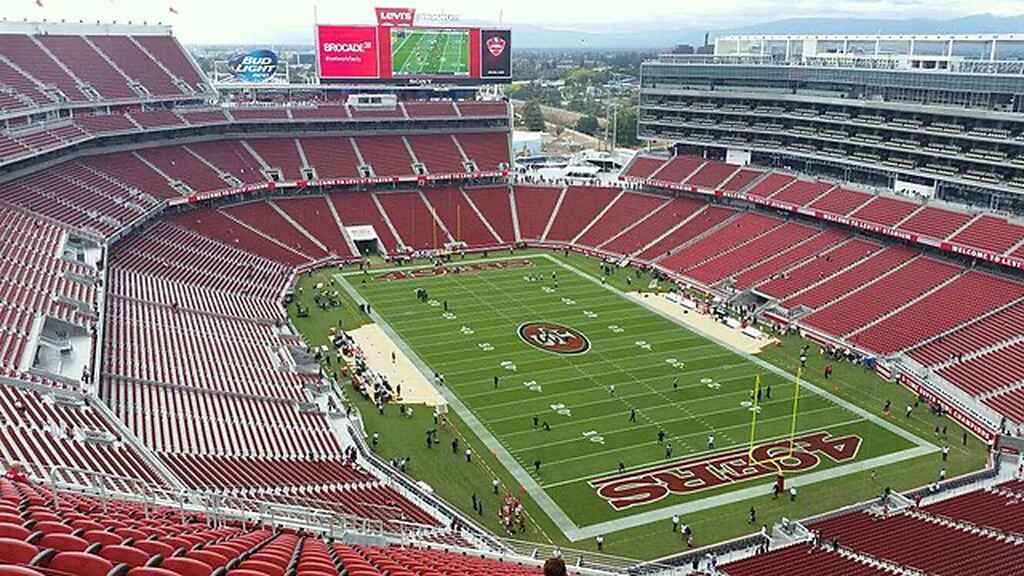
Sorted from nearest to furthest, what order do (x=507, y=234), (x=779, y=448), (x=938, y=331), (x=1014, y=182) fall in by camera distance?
1. (x=779, y=448)
2. (x=938, y=331)
3. (x=1014, y=182)
4. (x=507, y=234)

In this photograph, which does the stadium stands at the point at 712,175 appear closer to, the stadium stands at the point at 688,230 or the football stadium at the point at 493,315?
the football stadium at the point at 493,315

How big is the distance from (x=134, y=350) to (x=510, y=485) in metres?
14.2

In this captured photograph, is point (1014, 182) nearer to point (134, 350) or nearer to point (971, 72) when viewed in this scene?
point (971, 72)

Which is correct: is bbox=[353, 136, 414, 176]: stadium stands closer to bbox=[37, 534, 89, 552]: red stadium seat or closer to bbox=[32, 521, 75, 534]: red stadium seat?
bbox=[32, 521, 75, 534]: red stadium seat

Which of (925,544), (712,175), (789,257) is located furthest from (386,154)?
(925,544)

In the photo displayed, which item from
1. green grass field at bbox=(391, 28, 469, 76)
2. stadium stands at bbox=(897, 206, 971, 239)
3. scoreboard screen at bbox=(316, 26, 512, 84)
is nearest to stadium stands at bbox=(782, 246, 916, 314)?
stadium stands at bbox=(897, 206, 971, 239)

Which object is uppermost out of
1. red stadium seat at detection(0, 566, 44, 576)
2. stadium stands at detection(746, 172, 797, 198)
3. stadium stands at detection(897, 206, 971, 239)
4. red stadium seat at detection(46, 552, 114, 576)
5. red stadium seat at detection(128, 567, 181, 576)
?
red stadium seat at detection(0, 566, 44, 576)

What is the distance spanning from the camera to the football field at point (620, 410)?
27266mm

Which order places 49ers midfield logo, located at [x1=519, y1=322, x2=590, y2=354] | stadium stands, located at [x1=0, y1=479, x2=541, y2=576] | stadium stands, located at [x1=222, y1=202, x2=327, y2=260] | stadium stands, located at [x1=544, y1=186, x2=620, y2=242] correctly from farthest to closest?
1. stadium stands, located at [x1=544, y1=186, x2=620, y2=242]
2. stadium stands, located at [x1=222, y1=202, x2=327, y2=260]
3. 49ers midfield logo, located at [x1=519, y1=322, x2=590, y2=354]
4. stadium stands, located at [x1=0, y1=479, x2=541, y2=576]

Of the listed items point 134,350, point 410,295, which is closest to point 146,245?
point 410,295

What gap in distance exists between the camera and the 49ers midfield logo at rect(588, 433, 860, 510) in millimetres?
26797

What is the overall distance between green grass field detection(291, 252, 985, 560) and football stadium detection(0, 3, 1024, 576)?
0.51ft

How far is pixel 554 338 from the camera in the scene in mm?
40406

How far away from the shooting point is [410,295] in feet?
156
